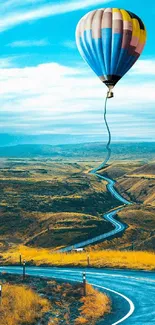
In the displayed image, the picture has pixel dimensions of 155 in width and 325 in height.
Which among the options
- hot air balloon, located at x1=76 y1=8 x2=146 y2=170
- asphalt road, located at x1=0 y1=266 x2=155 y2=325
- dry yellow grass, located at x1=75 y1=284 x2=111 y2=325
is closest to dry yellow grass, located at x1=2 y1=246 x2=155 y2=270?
asphalt road, located at x1=0 y1=266 x2=155 y2=325

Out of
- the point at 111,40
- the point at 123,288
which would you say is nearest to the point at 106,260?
the point at 123,288

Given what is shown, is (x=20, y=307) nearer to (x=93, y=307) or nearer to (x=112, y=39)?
(x=93, y=307)

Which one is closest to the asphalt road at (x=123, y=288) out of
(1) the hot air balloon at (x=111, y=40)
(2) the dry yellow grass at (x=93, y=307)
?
(2) the dry yellow grass at (x=93, y=307)

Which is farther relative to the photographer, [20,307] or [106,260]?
[106,260]

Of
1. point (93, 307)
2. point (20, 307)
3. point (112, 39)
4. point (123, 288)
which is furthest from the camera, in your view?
point (112, 39)

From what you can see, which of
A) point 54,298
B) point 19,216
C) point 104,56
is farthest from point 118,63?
point 19,216

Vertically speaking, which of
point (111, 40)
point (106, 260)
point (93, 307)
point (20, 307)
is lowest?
point (93, 307)
